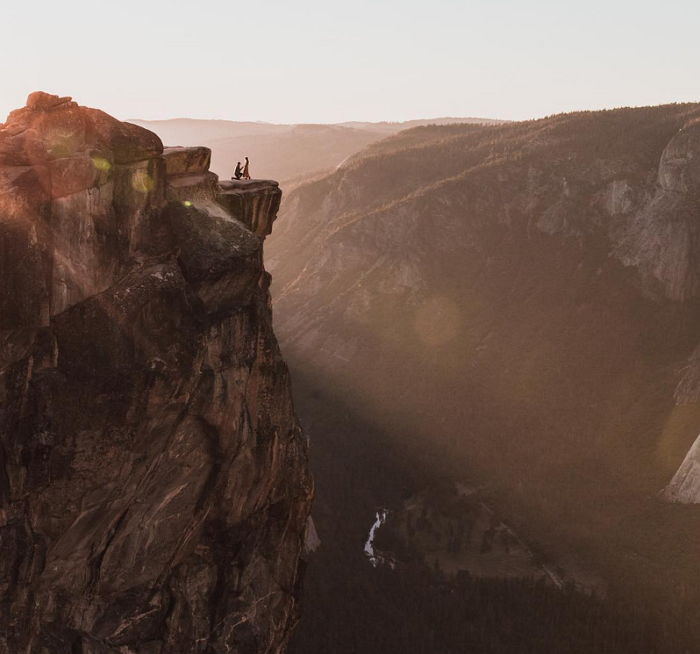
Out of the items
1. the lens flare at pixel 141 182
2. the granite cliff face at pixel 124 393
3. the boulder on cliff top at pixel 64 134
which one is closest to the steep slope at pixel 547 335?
the granite cliff face at pixel 124 393

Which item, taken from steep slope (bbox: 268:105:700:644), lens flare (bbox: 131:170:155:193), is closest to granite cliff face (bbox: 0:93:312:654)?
lens flare (bbox: 131:170:155:193)

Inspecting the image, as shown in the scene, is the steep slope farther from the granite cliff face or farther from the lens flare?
the lens flare

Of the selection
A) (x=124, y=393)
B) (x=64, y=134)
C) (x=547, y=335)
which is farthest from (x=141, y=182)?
(x=547, y=335)

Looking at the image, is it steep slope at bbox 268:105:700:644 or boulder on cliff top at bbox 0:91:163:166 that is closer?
boulder on cliff top at bbox 0:91:163:166

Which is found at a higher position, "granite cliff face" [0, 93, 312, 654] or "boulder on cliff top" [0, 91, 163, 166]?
"boulder on cliff top" [0, 91, 163, 166]

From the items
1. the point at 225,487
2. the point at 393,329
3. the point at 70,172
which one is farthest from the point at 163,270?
the point at 393,329

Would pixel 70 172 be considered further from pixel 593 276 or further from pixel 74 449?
pixel 593 276
